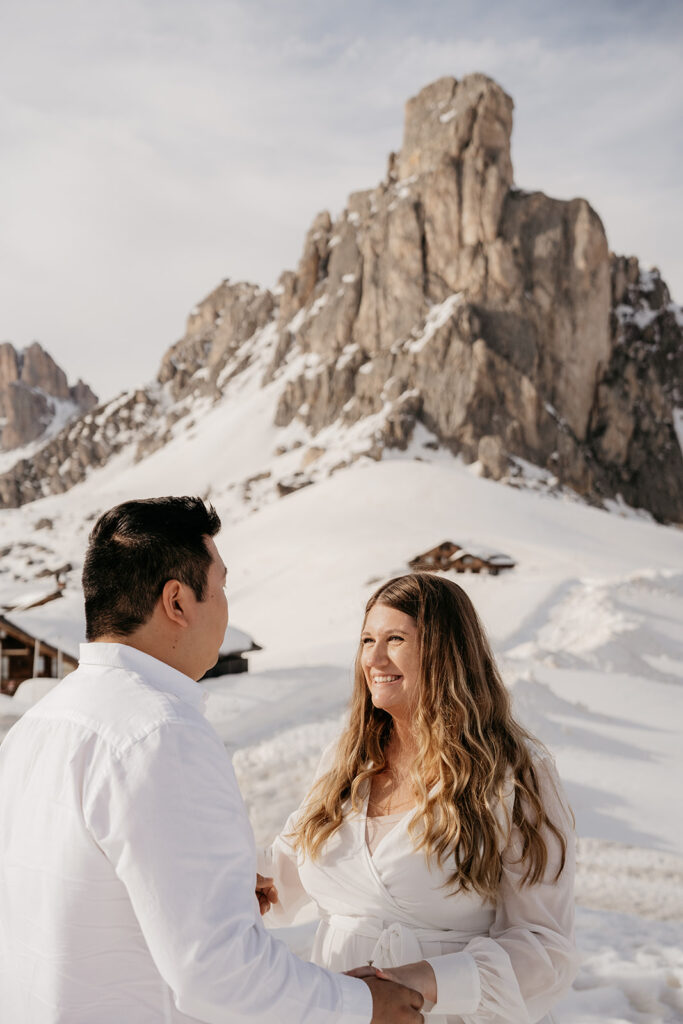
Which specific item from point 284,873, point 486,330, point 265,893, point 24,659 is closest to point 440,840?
point 265,893

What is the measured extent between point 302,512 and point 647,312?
5873 centimetres

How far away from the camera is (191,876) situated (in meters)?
1.55

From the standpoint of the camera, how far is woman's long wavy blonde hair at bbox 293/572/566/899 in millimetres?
2279

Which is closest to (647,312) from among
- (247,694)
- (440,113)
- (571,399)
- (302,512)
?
(571,399)

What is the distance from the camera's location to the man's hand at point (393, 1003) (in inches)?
70.8

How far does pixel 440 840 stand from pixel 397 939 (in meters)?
0.32

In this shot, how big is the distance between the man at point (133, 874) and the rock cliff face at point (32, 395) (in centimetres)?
18234

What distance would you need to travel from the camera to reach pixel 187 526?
1.95 meters

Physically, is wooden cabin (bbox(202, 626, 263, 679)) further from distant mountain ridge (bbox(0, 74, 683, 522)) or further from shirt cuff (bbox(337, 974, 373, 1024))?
distant mountain ridge (bbox(0, 74, 683, 522))

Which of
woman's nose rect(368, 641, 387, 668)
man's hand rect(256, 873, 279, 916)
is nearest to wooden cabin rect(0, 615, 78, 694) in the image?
man's hand rect(256, 873, 279, 916)

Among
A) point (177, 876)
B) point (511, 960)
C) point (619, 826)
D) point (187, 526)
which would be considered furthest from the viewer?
point (619, 826)

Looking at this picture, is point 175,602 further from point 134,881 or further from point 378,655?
point 378,655

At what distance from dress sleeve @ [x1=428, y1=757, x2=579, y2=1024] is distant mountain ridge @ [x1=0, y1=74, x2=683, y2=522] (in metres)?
60.5

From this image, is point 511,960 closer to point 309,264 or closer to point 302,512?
point 302,512
